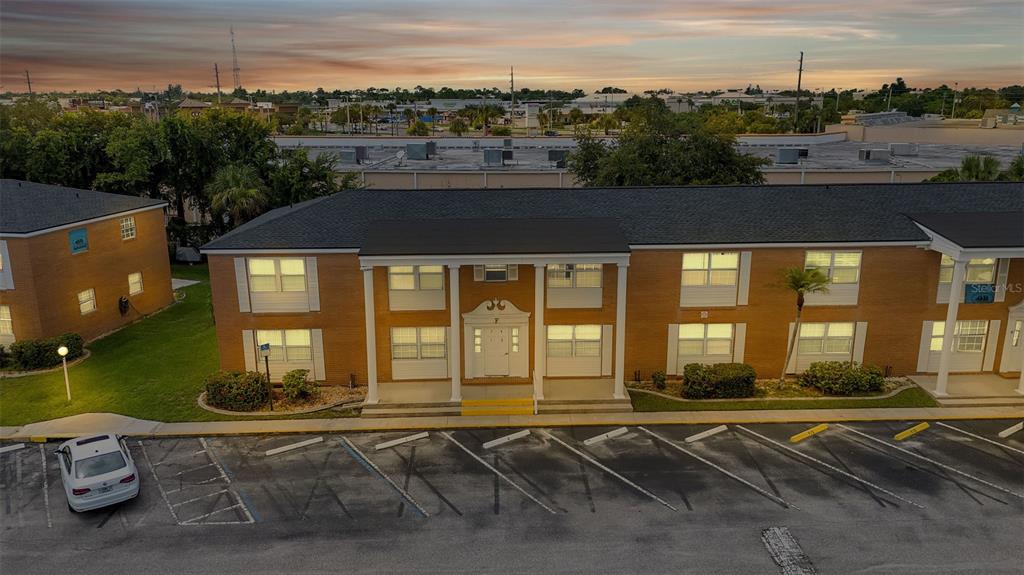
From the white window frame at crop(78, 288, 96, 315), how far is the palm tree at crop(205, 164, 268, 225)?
987cm

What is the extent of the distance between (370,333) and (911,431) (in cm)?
1874

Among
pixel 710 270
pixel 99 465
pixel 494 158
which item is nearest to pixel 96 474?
pixel 99 465

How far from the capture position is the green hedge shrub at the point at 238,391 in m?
25.0

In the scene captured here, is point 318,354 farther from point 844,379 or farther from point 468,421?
point 844,379

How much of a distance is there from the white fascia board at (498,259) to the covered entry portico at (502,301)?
0.11 ft

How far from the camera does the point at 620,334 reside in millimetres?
25016

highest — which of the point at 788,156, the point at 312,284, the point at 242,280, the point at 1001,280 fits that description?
the point at 788,156

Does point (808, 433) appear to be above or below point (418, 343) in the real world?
below

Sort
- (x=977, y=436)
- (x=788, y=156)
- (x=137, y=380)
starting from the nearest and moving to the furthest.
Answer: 1. (x=977, y=436)
2. (x=137, y=380)
3. (x=788, y=156)

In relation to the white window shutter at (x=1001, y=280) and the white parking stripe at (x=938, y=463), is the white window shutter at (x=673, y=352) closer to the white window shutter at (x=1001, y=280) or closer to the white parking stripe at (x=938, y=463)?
the white parking stripe at (x=938, y=463)

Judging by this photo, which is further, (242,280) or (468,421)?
(242,280)

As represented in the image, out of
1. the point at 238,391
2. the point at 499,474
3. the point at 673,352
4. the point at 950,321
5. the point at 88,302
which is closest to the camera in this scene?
the point at 499,474

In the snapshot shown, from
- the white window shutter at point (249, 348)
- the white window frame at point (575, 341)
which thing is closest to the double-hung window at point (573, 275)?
the white window frame at point (575, 341)

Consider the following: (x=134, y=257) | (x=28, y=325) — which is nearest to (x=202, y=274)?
(x=134, y=257)
